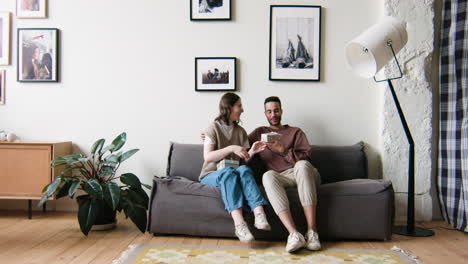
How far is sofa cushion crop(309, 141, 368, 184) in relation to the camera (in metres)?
2.95

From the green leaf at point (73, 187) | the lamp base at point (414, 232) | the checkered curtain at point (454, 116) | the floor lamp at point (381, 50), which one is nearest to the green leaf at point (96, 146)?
the green leaf at point (73, 187)

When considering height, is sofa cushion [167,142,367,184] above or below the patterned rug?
above

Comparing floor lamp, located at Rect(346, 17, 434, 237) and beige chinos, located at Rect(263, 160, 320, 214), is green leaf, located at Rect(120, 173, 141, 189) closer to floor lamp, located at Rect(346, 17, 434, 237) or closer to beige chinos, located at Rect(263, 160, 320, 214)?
beige chinos, located at Rect(263, 160, 320, 214)

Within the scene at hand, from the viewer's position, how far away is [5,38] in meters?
3.26

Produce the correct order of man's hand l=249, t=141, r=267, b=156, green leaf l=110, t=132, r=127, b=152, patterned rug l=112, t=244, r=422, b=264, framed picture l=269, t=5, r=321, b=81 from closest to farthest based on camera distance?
patterned rug l=112, t=244, r=422, b=264 → man's hand l=249, t=141, r=267, b=156 → green leaf l=110, t=132, r=127, b=152 → framed picture l=269, t=5, r=321, b=81

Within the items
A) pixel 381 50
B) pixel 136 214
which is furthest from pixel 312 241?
pixel 381 50

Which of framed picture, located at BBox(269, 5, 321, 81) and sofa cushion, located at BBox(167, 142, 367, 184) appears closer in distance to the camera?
sofa cushion, located at BBox(167, 142, 367, 184)

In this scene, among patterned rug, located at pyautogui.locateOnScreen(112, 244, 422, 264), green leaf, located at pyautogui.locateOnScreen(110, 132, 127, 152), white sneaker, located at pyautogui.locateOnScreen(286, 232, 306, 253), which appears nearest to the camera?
patterned rug, located at pyautogui.locateOnScreen(112, 244, 422, 264)

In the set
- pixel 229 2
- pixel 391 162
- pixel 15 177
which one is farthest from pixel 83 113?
pixel 391 162

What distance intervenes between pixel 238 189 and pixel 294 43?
4.98ft

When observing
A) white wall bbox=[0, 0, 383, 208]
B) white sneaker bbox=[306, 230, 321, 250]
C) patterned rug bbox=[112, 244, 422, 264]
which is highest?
white wall bbox=[0, 0, 383, 208]

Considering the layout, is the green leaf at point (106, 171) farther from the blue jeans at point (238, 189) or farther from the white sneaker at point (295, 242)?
the white sneaker at point (295, 242)

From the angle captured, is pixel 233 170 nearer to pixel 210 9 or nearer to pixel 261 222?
pixel 261 222

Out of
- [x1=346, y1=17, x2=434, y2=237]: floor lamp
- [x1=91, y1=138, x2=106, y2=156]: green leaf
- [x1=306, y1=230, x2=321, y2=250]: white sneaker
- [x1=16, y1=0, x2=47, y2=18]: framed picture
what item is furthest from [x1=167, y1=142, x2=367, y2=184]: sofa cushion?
[x1=16, y1=0, x2=47, y2=18]: framed picture
